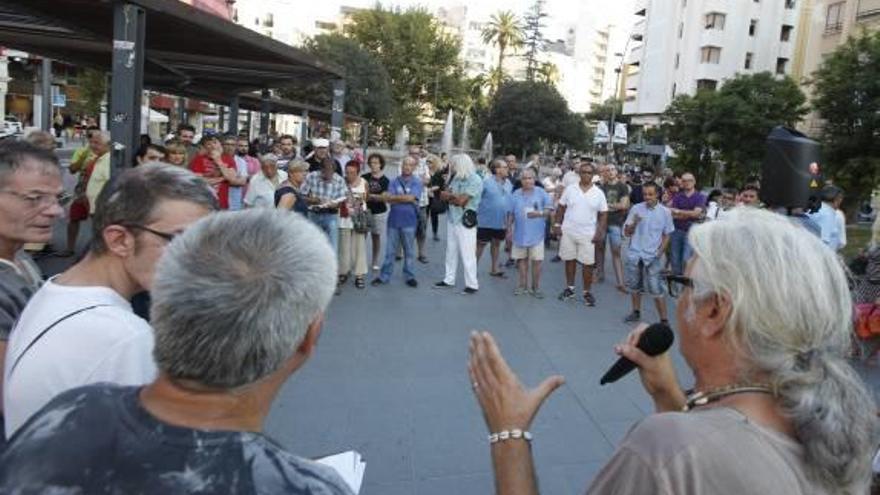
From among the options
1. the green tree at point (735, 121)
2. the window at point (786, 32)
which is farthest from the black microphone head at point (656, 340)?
the window at point (786, 32)

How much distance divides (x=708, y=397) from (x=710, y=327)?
0.16 m

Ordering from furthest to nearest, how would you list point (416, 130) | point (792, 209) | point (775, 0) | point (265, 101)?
point (416, 130) → point (775, 0) → point (265, 101) → point (792, 209)

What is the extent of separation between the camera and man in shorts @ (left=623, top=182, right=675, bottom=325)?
7.73 metres

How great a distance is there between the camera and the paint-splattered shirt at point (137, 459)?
1.12 metres

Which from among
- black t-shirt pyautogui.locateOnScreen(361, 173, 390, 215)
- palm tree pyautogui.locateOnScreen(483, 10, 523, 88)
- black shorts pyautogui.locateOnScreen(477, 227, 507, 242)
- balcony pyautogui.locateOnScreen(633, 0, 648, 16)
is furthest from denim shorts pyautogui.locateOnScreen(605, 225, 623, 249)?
palm tree pyautogui.locateOnScreen(483, 10, 523, 88)

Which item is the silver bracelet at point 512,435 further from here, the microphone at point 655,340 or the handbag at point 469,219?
the handbag at point 469,219

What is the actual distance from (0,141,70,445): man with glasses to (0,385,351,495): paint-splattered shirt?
1.31 metres

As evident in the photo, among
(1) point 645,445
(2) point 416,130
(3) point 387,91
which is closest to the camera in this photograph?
(1) point 645,445

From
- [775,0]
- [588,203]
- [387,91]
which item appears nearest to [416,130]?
[387,91]

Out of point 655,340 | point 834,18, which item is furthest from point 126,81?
point 834,18

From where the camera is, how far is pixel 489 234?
379 inches

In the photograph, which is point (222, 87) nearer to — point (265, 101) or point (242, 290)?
point (265, 101)

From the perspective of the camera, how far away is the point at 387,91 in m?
43.8

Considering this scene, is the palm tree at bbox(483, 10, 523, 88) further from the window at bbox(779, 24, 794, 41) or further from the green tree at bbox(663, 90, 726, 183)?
the green tree at bbox(663, 90, 726, 183)
